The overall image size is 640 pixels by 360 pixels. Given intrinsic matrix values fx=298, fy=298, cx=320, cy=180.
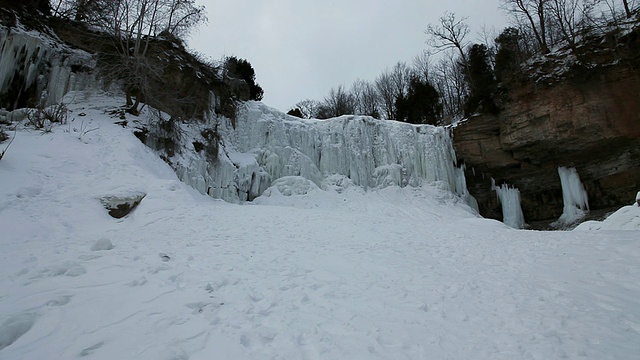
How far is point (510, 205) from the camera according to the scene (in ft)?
52.1

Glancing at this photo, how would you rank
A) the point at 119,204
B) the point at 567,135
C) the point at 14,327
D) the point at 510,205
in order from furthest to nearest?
1. the point at 510,205
2. the point at 567,135
3. the point at 119,204
4. the point at 14,327

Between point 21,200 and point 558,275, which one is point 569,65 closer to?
point 558,275

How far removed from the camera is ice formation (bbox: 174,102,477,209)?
49.2ft

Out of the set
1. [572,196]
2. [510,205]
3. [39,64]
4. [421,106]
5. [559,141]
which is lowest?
[510,205]

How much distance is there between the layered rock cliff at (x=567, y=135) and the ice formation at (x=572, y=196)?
0.99ft

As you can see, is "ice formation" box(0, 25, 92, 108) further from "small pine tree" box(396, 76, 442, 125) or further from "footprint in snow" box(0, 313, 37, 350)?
"small pine tree" box(396, 76, 442, 125)

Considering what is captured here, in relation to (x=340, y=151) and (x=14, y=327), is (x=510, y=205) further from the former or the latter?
(x=14, y=327)

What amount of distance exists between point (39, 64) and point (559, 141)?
2103 cm

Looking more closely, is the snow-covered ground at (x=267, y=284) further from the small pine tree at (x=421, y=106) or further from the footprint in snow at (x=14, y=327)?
the small pine tree at (x=421, y=106)

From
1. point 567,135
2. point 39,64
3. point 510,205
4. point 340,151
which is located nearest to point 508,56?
point 567,135

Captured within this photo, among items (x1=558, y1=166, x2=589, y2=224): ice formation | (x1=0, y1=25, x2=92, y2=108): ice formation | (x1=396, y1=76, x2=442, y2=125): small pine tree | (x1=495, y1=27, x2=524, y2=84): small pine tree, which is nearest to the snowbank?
(x1=558, y1=166, x2=589, y2=224): ice formation

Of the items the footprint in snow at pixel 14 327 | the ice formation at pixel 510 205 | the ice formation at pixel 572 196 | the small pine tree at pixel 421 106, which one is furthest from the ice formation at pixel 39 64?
the ice formation at pixel 572 196

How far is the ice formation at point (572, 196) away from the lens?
1354cm

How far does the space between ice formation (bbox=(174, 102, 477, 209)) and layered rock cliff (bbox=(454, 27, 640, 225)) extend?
1.82m
